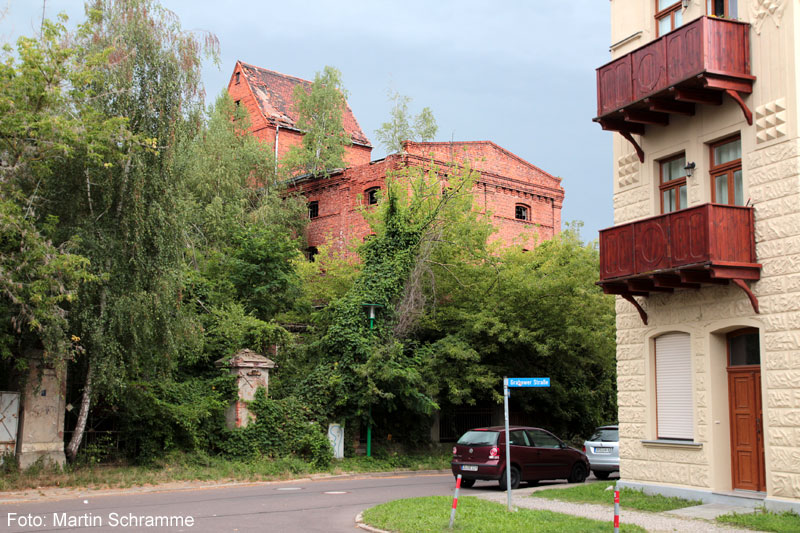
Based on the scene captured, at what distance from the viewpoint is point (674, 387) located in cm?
1608

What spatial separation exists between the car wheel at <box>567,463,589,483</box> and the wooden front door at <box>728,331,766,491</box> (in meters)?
6.33

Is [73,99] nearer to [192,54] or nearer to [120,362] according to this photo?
[192,54]

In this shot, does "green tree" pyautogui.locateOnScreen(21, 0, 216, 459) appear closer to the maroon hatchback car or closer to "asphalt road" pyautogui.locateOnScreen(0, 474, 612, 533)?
"asphalt road" pyautogui.locateOnScreen(0, 474, 612, 533)

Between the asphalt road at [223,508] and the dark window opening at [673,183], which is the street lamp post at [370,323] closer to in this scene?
the asphalt road at [223,508]

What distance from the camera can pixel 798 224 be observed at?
13.8 meters

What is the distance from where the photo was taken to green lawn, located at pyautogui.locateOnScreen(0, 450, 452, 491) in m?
17.4

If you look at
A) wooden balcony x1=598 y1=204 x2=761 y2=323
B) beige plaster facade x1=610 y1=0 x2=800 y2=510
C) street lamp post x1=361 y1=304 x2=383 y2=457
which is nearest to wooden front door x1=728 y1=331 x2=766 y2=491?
beige plaster facade x1=610 y1=0 x2=800 y2=510

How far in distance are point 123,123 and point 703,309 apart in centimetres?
1337

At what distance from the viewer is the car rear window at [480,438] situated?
62.8ft

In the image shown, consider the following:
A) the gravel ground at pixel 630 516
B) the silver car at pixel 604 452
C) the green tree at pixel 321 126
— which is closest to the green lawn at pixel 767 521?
the gravel ground at pixel 630 516

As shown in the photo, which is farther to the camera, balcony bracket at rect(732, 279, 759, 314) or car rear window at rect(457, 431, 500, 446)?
car rear window at rect(457, 431, 500, 446)

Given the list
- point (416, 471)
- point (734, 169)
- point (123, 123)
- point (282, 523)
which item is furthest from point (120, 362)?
point (734, 169)

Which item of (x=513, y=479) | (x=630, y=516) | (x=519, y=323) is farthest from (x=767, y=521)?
(x=519, y=323)

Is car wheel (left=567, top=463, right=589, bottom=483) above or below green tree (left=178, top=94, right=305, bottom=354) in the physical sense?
below
